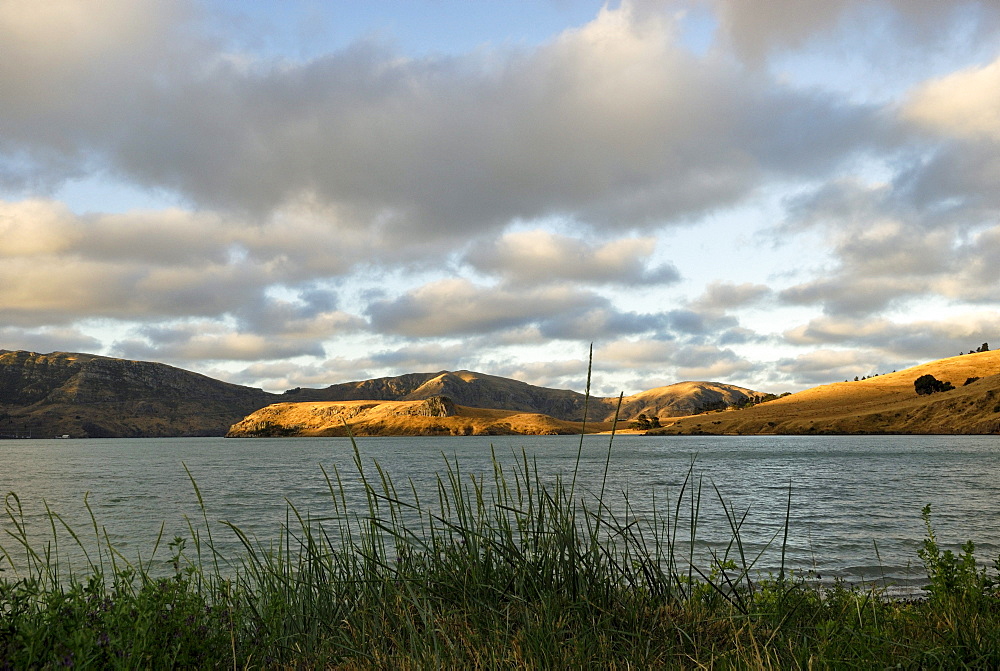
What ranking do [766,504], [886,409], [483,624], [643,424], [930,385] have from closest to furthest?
[483,624] → [766,504] → [886,409] → [930,385] → [643,424]

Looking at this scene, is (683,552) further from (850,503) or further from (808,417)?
(808,417)

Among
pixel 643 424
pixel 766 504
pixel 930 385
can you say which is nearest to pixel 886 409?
pixel 930 385

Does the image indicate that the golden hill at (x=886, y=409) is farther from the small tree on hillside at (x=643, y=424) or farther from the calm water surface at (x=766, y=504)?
the calm water surface at (x=766, y=504)

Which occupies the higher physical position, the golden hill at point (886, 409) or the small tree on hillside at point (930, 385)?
the small tree on hillside at point (930, 385)

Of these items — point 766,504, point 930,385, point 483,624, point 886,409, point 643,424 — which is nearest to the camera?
point 483,624

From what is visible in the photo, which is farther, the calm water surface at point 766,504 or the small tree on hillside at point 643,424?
the small tree on hillside at point 643,424

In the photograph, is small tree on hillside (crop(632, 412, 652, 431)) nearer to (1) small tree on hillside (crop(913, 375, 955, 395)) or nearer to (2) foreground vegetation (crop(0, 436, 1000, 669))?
(1) small tree on hillside (crop(913, 375, 955, 395))

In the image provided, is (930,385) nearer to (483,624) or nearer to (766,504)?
(766,504)

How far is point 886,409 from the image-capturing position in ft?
394

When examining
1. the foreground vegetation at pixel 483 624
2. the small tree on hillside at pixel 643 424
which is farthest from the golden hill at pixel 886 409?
the foreground vegetation at pixel 483 624

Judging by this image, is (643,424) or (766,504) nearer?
(766,504)

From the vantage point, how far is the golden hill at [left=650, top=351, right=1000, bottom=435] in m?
103

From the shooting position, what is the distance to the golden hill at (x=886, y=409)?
10294 centimetres

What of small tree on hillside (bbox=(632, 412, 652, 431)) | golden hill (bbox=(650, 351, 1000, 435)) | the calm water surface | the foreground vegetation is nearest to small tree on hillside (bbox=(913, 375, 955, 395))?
golden hill (bbox=(650, 351, 1000, 435))
